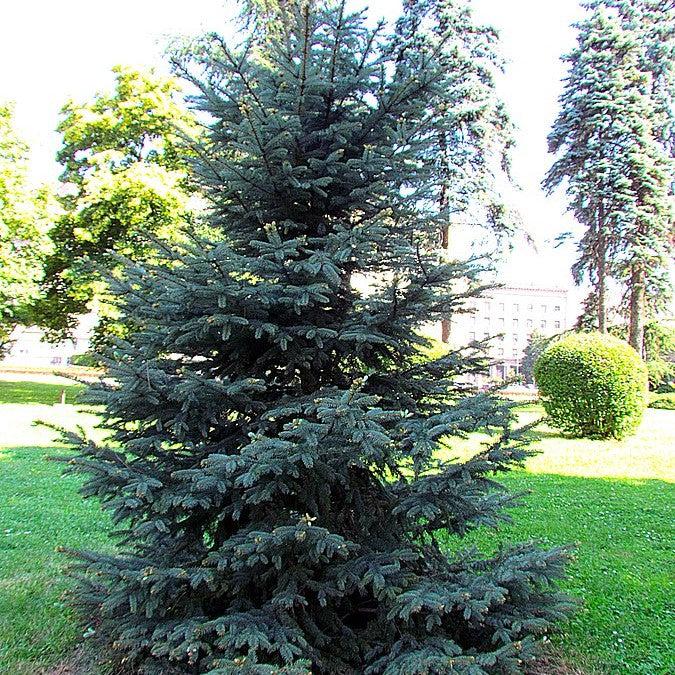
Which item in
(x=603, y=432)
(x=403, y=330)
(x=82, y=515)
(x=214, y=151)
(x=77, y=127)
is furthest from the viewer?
(x=77, y=127)

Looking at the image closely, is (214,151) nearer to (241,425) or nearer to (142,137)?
(241,425)

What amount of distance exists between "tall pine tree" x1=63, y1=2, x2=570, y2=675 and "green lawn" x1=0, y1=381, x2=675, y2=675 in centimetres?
A: 62

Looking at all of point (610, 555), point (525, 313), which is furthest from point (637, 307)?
point (525, 313)

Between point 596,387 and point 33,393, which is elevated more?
point 596,387

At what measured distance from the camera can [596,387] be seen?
1171 cm

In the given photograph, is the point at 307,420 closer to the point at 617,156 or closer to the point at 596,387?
the point at 596,387

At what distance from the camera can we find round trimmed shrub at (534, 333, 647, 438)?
11.7m

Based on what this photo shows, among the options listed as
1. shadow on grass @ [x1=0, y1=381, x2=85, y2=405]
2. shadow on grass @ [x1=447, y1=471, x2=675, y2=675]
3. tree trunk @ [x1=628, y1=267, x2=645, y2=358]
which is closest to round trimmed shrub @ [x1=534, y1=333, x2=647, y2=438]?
shadow on grass @ [x1=447, y1=471, x2=675, y2=675]

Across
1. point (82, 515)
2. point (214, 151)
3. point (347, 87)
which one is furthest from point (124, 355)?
point (82, 515)

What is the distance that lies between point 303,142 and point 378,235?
2.24 feet

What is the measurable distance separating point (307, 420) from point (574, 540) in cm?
396

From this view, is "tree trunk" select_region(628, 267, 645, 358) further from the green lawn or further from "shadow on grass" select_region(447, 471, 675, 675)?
"shadow on grass" select_region(447, 471, 675, 675)

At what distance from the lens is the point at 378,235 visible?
307cm

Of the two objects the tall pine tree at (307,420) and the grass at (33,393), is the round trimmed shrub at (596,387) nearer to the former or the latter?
the tall pine tree at (307,420)
